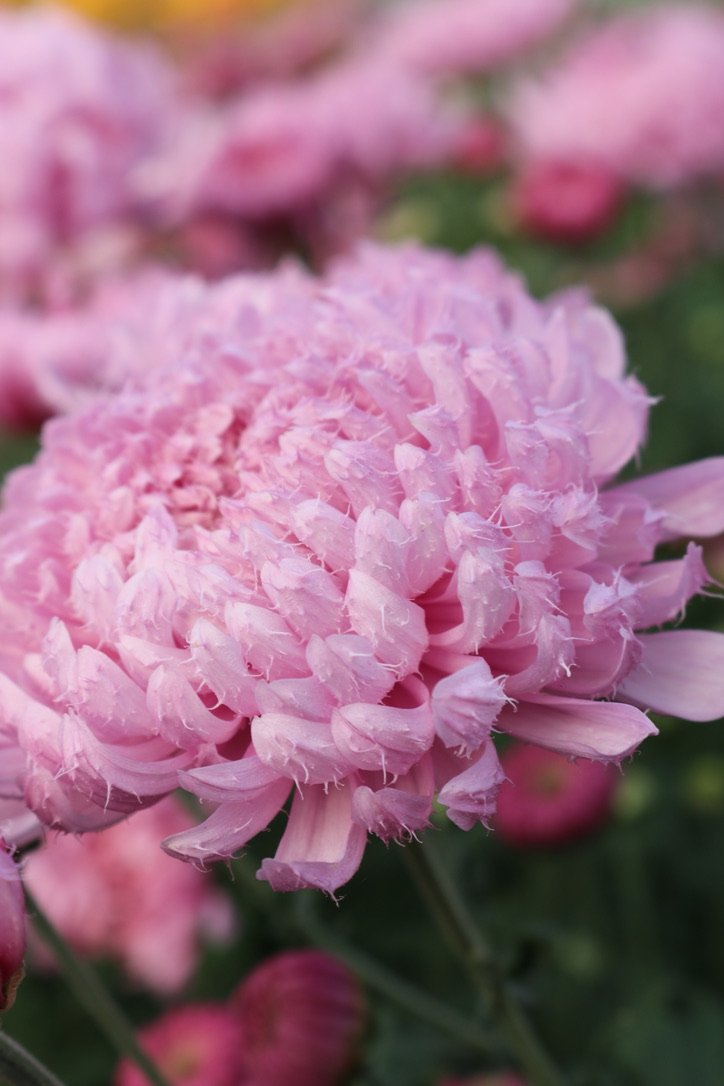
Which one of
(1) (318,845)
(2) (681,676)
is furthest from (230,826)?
(2) (681,676)

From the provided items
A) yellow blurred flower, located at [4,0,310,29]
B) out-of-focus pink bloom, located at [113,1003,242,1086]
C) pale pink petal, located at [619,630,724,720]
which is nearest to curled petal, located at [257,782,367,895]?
pale pink petal, located at [619,630,724,720]

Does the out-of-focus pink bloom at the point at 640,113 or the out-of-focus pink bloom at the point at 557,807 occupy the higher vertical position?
the out-of-focus pink bloom at the point at 640,113

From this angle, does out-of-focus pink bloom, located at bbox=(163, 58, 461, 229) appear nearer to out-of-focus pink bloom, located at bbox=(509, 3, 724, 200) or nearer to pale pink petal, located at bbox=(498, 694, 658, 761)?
out-of-focus pink bloom, located at bbox=(509, 3, 724, 200)

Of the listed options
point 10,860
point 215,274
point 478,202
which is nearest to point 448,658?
point 10,860

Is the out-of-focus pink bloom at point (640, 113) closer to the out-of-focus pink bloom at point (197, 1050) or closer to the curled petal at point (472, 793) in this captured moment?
the out-of-focus pink bloom at point (197, 1050)

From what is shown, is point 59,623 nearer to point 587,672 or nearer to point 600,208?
point 587,672

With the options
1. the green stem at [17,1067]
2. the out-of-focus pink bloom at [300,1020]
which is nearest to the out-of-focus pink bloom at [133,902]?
the out-of-focus pink bloom at [300,1020]
